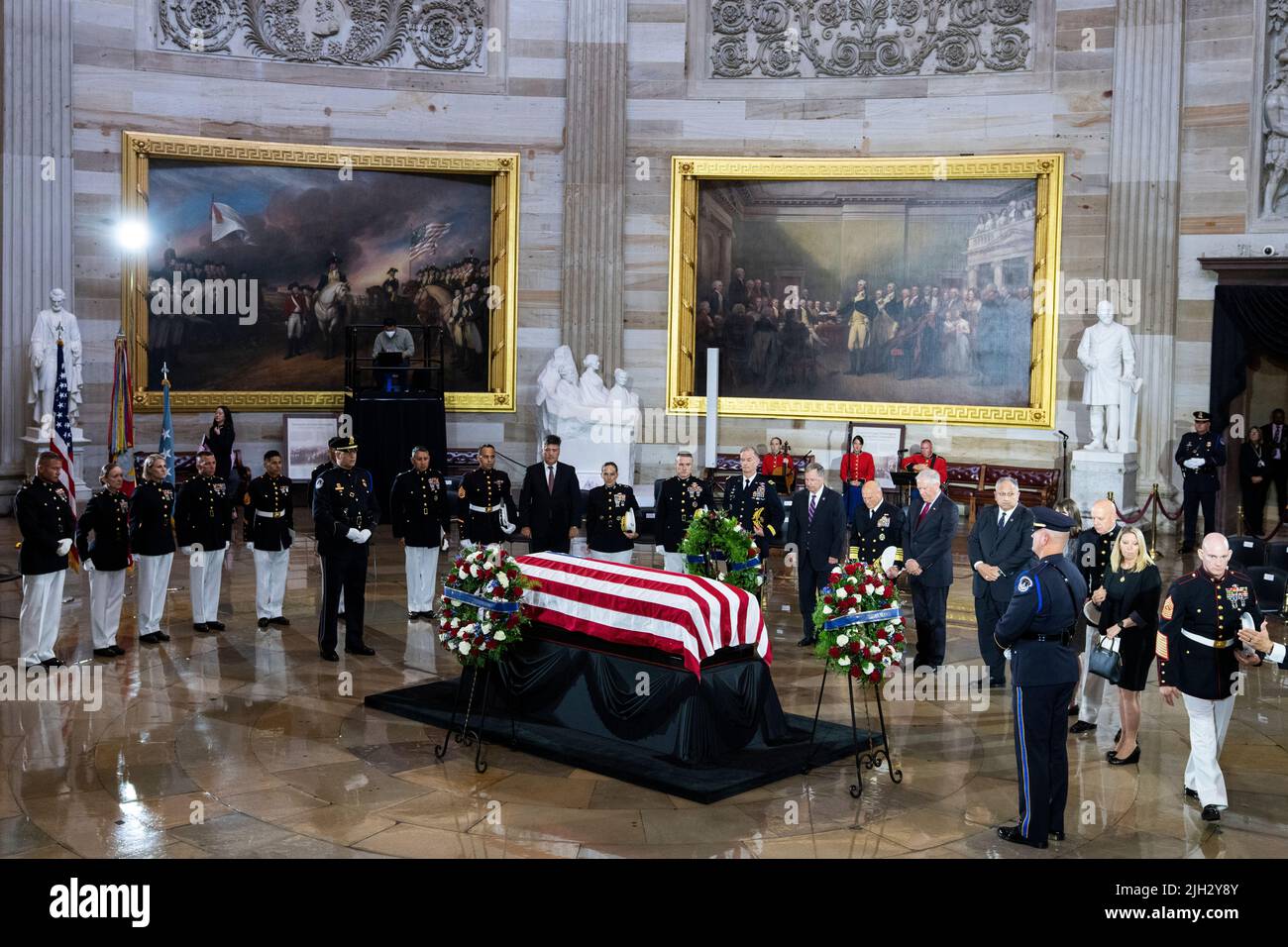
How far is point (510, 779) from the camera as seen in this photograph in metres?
8.48

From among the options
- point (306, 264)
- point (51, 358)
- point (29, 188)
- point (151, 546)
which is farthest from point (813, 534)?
point (29, 188)

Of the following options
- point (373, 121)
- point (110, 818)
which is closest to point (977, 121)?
point (373, 121)

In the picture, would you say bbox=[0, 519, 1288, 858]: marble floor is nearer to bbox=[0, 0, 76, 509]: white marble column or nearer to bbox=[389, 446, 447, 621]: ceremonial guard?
bbox=[389, 446, 447, 621]: ceremonial guard

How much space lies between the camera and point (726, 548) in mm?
11156

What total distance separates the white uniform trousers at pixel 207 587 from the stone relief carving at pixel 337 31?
36.7 ft

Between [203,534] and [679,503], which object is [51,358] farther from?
[679,503]

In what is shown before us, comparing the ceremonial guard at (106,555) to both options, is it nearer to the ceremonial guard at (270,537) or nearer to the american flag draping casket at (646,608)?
the ceremonial guard at (270,537)

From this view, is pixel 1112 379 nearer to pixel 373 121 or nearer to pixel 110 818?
pixel 373 121

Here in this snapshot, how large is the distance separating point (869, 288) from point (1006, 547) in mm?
11929

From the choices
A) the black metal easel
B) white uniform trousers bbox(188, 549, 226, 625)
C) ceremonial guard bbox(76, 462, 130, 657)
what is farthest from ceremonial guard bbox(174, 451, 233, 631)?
the black metal easel

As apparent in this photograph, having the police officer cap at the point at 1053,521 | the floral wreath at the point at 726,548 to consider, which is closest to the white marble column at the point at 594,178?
the floral wreath at the point at 726,548

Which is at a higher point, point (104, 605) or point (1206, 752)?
point (104, 605)

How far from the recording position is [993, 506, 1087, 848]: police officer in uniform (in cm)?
738

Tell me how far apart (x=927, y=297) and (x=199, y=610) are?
13231 millimetres
